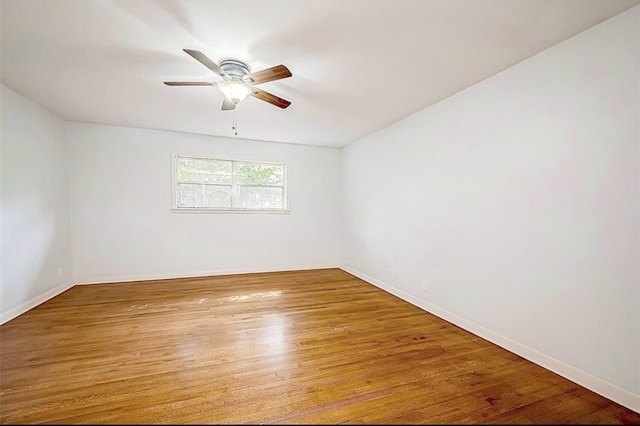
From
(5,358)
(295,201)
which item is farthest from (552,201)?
(5,358)

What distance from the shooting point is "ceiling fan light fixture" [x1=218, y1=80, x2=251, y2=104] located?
2334 mm

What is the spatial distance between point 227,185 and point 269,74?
317 cm

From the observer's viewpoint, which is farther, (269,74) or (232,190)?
(232,190)

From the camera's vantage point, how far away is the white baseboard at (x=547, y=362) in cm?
168

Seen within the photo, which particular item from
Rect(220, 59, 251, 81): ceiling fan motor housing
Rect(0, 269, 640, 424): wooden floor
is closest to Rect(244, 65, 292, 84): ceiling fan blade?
Rect(220, 59, 251, 81): ceiling fan motor housing

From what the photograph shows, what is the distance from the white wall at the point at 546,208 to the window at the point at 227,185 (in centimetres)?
283

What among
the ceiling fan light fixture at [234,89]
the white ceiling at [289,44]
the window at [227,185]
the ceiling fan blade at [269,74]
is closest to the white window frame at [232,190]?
the window at [227,185]

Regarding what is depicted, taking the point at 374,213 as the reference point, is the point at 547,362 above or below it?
below

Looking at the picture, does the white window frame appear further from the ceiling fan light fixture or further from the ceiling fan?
the ceiling fan light fixture

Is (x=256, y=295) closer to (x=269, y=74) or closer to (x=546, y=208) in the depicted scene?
(x=269, y=74)

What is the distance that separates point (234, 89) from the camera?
238 centimetres

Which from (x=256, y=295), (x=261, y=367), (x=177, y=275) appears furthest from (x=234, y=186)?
(x=261, y=367)

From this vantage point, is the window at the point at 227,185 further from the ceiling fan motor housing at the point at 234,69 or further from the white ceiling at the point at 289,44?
the ceiling fan motor housing at the point at 234,69

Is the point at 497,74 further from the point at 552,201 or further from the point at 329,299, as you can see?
the point at 329,299
